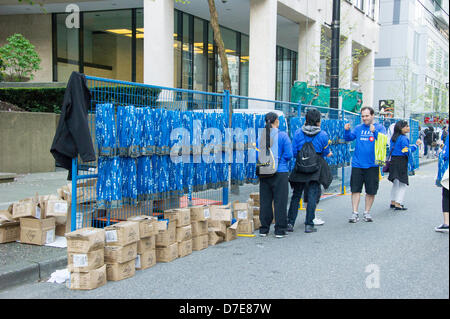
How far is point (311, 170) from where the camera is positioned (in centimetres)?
734

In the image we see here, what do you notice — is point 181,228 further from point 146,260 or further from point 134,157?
point 134,157

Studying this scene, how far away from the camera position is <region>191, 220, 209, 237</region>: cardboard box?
250 inches

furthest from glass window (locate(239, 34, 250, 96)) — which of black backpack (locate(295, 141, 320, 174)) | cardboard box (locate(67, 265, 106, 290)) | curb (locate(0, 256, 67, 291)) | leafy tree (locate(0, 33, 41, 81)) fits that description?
cardboard box (locate(67, 265, 106, 290))

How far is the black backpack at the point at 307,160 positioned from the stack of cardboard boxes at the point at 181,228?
2240 millimetres

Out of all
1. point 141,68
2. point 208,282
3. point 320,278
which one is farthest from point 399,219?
point 141,68

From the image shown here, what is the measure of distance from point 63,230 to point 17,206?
692mm

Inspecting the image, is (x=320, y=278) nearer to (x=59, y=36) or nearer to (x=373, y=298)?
(x=373, y=298)

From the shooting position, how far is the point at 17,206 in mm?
5887

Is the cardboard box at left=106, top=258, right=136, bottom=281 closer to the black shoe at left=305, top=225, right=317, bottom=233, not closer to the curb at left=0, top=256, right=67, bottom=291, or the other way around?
the curb at left=0, top=256, right=67, bottom=291

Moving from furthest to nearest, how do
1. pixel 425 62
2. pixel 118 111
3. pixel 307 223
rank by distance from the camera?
1. pixel 425 62
2. pixel 307 223
3. pixel 118 111

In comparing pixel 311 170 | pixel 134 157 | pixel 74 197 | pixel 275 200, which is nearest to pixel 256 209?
pixel 275 200

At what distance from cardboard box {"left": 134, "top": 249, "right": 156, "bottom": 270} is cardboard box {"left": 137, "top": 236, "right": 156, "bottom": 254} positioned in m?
0.04

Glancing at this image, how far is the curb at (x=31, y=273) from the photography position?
475cm

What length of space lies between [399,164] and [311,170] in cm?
325
